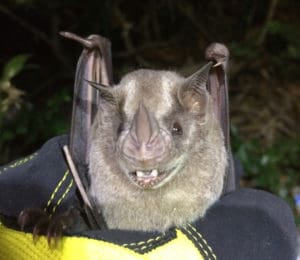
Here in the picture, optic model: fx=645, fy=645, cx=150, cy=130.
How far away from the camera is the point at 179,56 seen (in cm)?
539

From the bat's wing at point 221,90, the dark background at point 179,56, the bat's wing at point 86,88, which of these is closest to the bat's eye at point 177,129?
the bat's wing at point 221,90

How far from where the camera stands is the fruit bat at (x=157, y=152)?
2074 mm

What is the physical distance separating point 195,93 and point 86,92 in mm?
531

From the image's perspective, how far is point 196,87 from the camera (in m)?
2.22

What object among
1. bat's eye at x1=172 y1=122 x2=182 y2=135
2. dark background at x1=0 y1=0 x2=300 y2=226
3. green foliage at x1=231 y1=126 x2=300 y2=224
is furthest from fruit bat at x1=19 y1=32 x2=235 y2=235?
green foliage at x1=231 y1=126 x2=300 y2=224

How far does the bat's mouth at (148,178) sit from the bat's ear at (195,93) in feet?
0.92

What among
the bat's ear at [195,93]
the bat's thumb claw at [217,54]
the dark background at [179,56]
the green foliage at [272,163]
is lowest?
the green foliage at [272,163]

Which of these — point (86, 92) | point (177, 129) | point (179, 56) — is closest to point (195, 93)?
point (177, 129)

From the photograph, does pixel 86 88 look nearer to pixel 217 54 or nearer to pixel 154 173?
pixel 217 54

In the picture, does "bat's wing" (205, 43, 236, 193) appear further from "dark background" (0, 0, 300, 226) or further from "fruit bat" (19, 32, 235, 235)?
"dark background" (0, 0, 300, 226)

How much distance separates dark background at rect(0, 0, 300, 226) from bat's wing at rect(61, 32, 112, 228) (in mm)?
1416

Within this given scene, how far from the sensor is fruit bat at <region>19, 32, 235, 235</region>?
2074 mm

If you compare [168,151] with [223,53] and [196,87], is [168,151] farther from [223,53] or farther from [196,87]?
[223,53]

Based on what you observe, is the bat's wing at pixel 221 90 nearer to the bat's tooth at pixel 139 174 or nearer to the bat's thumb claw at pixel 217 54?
the bat's thumb claw at pixel 217 54
